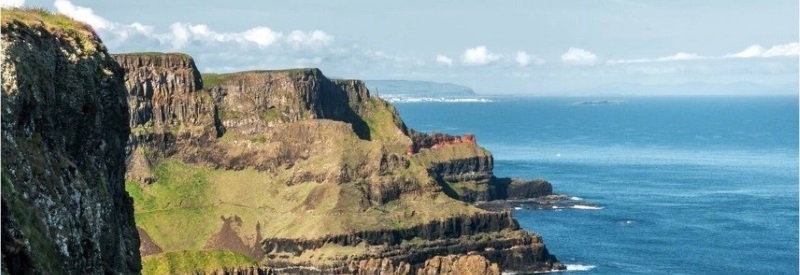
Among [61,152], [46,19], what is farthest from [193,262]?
[61,152]

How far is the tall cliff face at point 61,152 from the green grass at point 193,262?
132 ft

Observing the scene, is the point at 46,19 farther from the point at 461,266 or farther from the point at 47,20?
the point at 461,266

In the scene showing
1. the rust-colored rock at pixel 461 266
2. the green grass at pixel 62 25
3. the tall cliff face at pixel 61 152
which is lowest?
the rust-colored rock at pixel 461 266

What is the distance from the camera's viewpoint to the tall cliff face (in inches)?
2110

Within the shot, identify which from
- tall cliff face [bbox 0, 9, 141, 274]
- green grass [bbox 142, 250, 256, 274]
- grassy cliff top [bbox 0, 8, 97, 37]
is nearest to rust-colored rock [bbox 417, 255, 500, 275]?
green grass [bbox 142, 250, 256, 274]

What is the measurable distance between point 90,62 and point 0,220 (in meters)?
22.6

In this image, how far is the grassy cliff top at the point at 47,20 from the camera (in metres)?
63.6

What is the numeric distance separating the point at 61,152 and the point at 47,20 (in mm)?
9699

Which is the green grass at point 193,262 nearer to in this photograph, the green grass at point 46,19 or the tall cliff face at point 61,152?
the tall cliff face at point 61,152

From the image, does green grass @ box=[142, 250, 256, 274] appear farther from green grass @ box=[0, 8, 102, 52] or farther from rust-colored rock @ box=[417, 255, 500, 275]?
green grass @ box=[0, 8, 102, 52]

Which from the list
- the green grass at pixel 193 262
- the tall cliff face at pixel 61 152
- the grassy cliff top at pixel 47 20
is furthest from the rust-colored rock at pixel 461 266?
the grassy cliff top at pixel 47 20

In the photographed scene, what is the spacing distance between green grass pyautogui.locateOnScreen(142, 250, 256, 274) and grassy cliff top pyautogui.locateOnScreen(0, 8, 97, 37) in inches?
1835

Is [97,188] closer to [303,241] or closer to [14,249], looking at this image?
[14,249]

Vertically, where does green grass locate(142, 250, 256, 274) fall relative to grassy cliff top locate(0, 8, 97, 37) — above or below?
below
